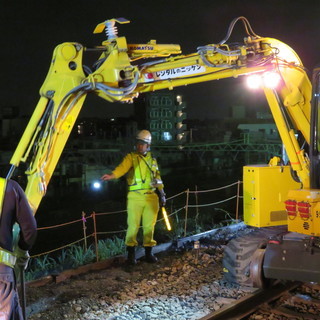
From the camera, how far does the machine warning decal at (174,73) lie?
17.3 feet

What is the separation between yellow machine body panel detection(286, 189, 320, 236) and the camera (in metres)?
5.27

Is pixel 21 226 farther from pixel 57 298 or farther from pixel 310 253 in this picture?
pixel 310 253

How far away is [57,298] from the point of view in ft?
19.7

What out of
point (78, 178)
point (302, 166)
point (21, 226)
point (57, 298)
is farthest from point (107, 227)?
point (78, 178)

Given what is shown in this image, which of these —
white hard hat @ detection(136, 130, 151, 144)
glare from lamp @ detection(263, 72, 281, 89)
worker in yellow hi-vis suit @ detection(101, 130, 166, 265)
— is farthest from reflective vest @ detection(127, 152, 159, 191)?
glare from lamp @ detection(263, 72, 281, 89)

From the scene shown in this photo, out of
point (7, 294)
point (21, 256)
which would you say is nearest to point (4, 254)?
point (7, 294)

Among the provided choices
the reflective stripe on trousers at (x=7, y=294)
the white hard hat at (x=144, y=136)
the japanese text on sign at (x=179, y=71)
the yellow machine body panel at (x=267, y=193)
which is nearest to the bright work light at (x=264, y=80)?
the japanese text on sign at (x=179, y=71)

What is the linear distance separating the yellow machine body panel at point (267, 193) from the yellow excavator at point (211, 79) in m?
0.26

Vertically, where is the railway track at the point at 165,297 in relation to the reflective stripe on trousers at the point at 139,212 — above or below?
below

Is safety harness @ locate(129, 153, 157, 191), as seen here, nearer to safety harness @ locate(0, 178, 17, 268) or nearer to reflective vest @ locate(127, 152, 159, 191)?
reflective vest @ locate(127, 152, 159, 191)

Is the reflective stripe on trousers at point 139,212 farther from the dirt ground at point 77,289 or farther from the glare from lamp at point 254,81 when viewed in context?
the glare from lamp at point 254,81

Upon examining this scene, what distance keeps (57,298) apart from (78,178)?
27.0m

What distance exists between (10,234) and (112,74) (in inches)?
88.6

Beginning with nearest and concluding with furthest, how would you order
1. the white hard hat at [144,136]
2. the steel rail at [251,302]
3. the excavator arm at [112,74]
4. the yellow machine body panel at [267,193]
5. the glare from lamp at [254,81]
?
the excavator arm at [112,74], the steel rail at [251,302], the glare from lamp at [254,81], the yellow machine body panel at [267,193], the white hard hat at [144,136]
